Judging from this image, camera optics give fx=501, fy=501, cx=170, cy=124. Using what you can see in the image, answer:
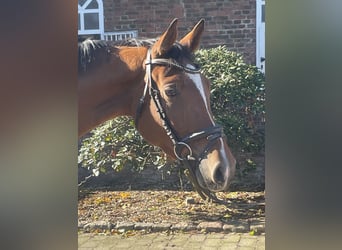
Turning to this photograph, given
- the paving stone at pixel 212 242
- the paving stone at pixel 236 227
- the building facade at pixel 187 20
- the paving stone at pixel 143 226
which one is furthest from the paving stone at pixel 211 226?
the building facade at pixel 187 20

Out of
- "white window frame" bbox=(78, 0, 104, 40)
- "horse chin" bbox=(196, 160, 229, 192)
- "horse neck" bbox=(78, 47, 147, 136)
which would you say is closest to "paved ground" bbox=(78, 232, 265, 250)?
"horse chin" bbox=(196, 160, 229, 192)

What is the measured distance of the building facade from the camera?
6.52 metres

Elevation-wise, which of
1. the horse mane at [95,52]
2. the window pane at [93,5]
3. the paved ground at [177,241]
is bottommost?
the paved ground at [177,241]

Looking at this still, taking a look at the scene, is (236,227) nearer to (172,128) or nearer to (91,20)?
(172,128)

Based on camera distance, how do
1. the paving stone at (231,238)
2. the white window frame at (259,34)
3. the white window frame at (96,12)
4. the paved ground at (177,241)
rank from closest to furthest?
the paved ground at (177,241) < the paving stone at (231,238) < the white window frame at (259,34) < the white window frame at (96,12)

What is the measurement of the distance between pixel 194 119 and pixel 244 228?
2355 millimetres

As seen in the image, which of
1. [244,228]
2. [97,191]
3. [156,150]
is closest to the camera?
[244,228]

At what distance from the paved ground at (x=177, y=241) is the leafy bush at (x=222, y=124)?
2.66 feet

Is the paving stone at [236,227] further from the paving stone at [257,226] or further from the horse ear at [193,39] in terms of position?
the horse ear at [193,39]

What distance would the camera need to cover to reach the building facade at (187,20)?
652 cm

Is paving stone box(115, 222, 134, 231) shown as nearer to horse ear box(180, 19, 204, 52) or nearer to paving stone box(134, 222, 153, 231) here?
paving stone box(134, 222, 153, 231)
